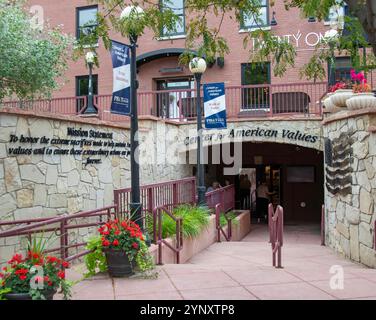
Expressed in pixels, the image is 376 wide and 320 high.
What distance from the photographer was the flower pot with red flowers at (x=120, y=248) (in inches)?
222

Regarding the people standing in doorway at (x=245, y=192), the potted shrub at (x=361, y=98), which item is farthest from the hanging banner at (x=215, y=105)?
the people standing in doorway at (x=245, y=192)

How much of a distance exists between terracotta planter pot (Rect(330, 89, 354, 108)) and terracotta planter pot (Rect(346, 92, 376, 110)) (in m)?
0.77

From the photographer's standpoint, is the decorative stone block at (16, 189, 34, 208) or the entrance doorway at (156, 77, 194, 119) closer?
the decorative stone block at (16, 189, 34, 208)

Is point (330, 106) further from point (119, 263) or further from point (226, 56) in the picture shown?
point (226, 56)

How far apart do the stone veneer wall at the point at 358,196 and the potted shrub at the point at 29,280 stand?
5.83m

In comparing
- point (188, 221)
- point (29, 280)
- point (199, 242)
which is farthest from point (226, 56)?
point (29, 280)

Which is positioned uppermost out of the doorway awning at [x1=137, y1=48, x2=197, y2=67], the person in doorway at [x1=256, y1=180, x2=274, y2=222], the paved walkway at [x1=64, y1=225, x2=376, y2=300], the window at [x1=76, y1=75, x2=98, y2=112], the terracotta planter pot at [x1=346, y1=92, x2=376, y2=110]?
the doorway awning at [x1=137, y1=48, x2=197, y2=67]

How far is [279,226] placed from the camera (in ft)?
24.7

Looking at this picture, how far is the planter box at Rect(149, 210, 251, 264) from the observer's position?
7.89 m

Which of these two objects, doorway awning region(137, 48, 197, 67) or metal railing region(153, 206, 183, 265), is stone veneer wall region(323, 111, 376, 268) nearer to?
metal railing region(153, 206, 183, 265)

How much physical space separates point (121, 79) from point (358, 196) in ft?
16.2

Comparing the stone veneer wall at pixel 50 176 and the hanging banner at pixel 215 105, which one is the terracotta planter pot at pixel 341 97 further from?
the stone veneer wall at pixel 50 176

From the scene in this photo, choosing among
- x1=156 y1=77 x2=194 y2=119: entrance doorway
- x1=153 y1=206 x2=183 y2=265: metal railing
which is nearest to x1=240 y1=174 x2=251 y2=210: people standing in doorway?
x1=156 y1=77 x2=194 y2=119: entrance doorway

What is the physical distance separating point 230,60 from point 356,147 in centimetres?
1056
